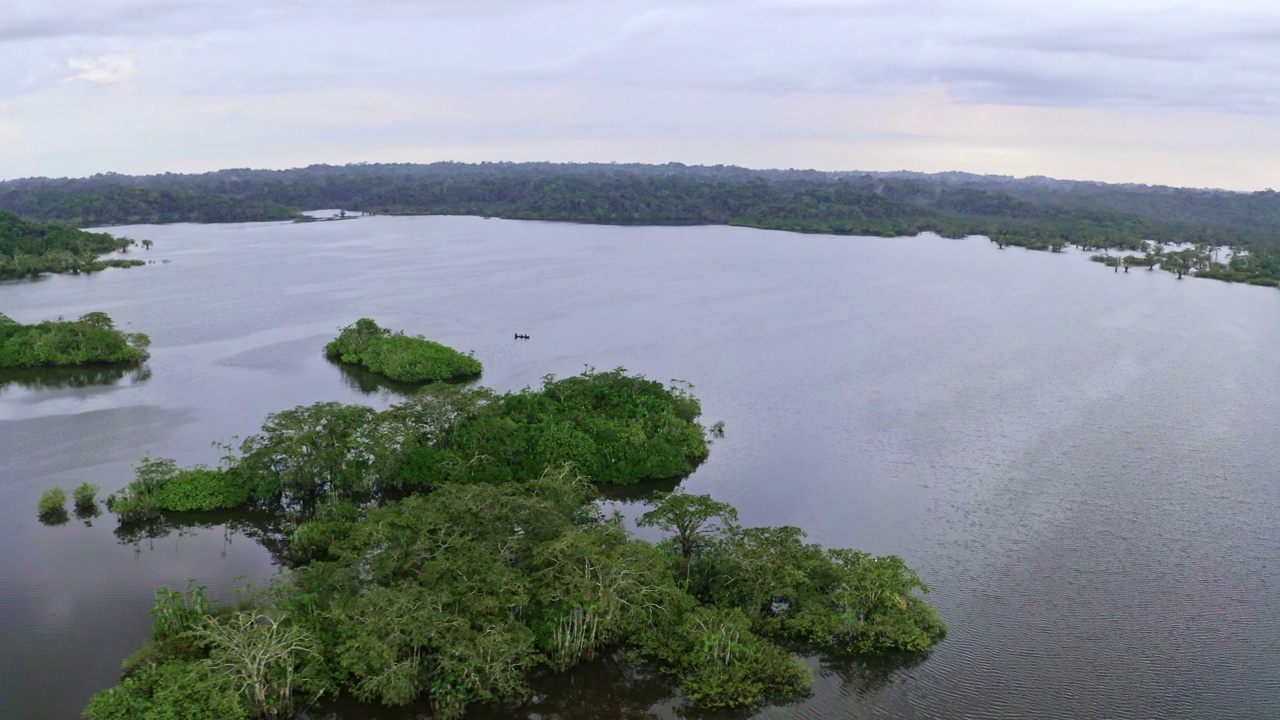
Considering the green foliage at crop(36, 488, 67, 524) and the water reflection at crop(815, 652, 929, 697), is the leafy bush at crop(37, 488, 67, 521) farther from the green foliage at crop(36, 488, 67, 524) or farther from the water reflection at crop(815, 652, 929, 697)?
the water reflection at crop(815, 652, 929, 697)

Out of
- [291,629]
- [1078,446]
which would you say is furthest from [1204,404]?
[291,629]

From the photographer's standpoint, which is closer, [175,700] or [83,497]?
[175,700]

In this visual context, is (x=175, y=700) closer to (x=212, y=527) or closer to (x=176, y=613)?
(x=176, y=613)

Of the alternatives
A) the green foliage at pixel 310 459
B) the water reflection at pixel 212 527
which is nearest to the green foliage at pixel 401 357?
the green foliage at pixel 310 459

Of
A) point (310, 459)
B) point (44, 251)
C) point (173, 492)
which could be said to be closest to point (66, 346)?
point (173, 492)

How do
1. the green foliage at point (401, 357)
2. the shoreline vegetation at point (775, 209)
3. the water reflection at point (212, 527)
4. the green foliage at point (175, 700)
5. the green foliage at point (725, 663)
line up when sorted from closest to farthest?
the green foliage at point (175, 700) → the green foliage at point (725, 663) → the water reflection at point (212, 527) → the green foliage at point (401, 357) → the shoreline vegetation at point (775, 209)

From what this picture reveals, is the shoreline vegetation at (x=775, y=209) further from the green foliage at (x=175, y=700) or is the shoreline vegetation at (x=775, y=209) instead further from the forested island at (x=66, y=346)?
the green foliage at (x=175, y=700)
